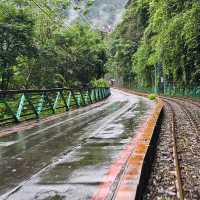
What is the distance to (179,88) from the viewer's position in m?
50.8

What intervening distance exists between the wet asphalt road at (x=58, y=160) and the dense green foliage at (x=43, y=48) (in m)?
3.84

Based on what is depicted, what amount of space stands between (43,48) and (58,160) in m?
21.4

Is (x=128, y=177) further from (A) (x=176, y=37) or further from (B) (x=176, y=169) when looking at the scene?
(A) (x=176, y=37)

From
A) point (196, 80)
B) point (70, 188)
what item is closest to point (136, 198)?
point (70, 188)

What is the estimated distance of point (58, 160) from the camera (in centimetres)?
748

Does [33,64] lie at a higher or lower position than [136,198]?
higher

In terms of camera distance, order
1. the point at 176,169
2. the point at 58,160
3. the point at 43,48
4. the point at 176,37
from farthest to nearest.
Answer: the point at 43,48
the point at 176,37
the point at 176,169
the point at 58,160

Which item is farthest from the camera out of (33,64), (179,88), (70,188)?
(179,88)

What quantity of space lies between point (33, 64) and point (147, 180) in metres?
21.8

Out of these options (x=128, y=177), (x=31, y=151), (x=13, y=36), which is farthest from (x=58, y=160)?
(x=13, y=36)

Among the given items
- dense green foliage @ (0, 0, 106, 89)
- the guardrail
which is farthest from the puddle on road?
dense green foliage @ (0, 0, 106, 89)

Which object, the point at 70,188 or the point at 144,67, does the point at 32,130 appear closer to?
the point at 70,188

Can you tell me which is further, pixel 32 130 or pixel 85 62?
pixel 85 62

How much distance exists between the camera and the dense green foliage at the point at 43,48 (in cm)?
2256
